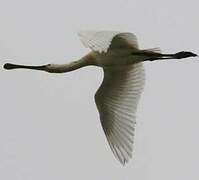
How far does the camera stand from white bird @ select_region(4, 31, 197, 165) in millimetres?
10617

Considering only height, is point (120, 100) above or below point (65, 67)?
below

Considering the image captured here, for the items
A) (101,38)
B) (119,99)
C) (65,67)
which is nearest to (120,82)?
(119,99)

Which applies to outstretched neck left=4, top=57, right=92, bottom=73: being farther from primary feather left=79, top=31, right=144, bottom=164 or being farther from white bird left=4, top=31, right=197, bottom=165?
primary feather left=79, top=31, right=144, bottom=164

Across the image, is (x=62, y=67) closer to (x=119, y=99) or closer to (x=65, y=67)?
(x=65, y=67)

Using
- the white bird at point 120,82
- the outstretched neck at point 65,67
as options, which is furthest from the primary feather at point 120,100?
the outstretched neck at point 65,67

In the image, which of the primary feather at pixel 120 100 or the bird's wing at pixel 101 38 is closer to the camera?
the bird's wing at pixel 101 38

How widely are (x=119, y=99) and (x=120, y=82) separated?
0.77 feet

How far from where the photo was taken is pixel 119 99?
11406 millimetres

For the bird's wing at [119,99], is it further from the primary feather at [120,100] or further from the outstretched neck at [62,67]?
the outstretched neck at [62,67]

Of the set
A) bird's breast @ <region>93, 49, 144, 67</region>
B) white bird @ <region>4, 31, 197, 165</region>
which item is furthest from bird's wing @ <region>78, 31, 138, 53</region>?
bird's breast @ <region>93, 49, 144, 67</region>

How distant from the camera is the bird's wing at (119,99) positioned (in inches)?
434

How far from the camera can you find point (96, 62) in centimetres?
1094

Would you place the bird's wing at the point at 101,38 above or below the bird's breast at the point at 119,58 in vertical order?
above

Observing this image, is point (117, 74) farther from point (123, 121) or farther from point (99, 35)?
point (99, 35)
